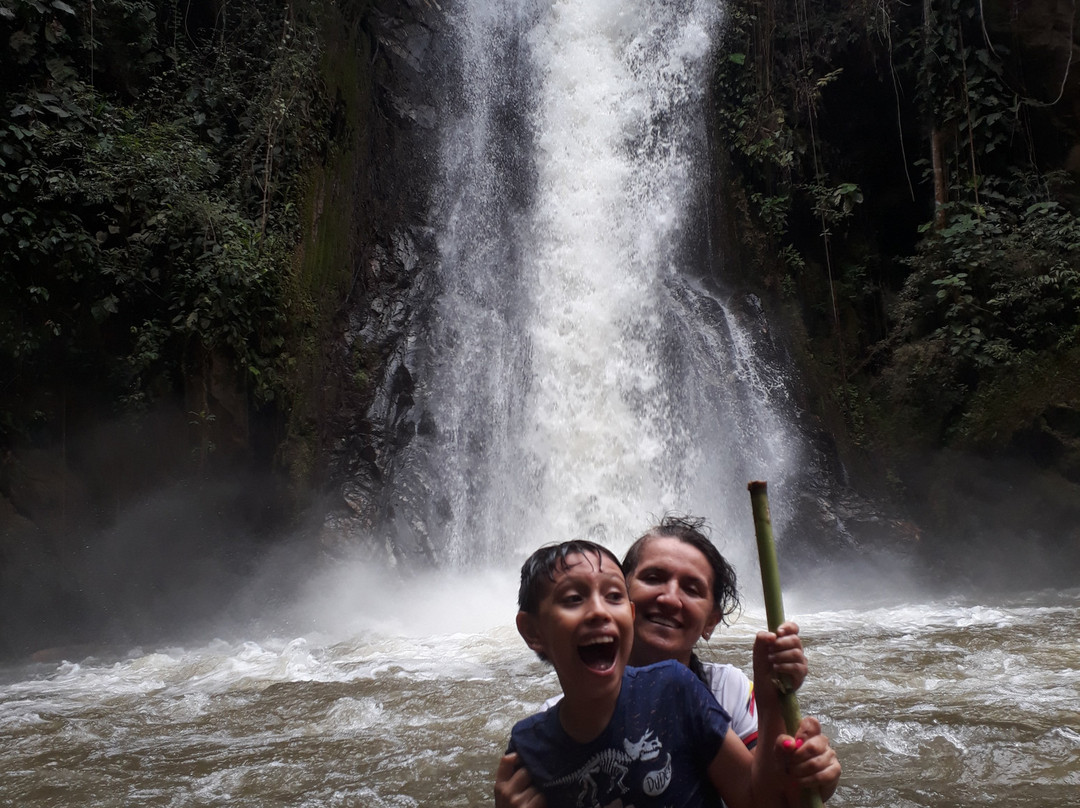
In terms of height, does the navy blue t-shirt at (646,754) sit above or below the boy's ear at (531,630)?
below

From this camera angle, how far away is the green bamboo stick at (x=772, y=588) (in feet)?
4.48

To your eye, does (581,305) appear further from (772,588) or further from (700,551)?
(772,588)

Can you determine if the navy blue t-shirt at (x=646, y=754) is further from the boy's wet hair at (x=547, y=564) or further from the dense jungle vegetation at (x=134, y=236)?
the dense jungle vegetation at (x=134, y=236)

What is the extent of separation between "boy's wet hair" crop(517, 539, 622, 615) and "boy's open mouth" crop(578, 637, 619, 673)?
14cm

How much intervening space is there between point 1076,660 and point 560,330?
6154mm

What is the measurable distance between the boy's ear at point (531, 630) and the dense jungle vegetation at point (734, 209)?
660cm

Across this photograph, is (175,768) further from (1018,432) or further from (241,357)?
(1018,432)

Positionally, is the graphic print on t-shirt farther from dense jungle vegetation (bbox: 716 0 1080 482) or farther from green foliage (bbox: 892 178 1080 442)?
green foliage (bbox: 892 178 1080 442)

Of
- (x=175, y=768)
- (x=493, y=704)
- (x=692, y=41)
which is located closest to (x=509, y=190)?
(x=692, y=41)

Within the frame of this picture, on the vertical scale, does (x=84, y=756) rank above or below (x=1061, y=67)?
below

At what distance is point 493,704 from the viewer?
12.8 ft

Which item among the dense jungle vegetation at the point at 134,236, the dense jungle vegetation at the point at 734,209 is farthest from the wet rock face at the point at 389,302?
the dense jungle vegetation at the point at 134,236

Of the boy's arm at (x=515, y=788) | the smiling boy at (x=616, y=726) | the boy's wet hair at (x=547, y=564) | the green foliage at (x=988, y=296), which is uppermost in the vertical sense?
the green foliage at (x=988, y=296)

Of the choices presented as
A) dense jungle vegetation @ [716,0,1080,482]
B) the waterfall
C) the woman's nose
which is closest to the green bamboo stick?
the woman's nose
